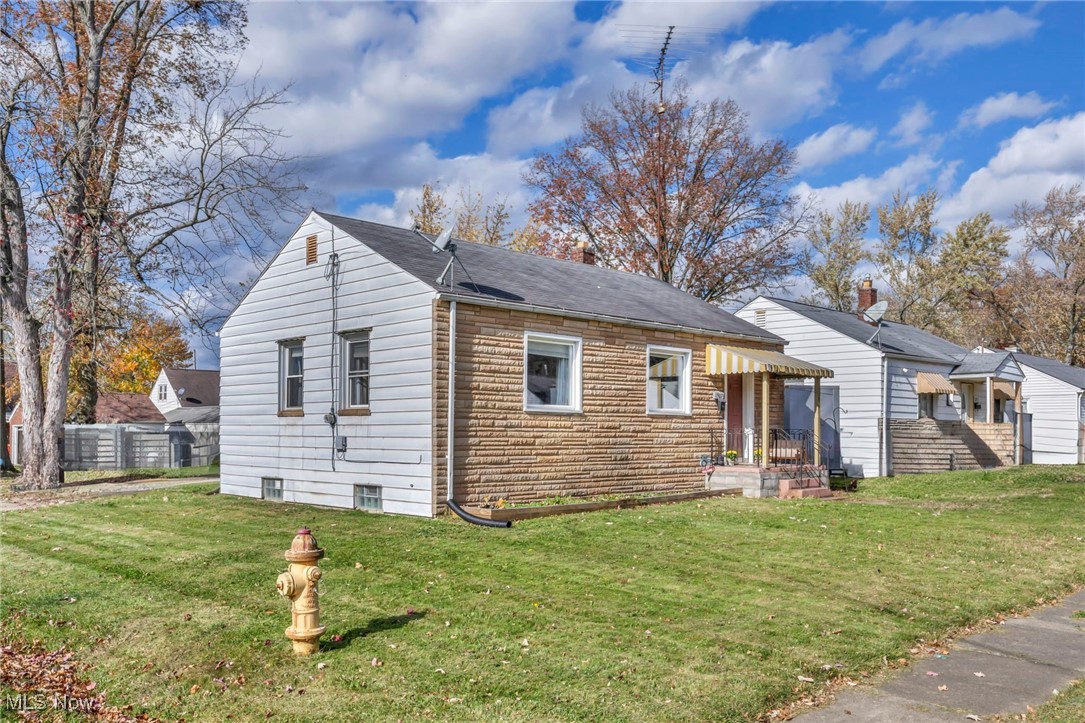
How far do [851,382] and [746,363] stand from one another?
24.1 ft

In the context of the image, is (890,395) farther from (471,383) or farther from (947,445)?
(471,383)

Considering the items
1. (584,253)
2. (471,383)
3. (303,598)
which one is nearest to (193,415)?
(584,253)

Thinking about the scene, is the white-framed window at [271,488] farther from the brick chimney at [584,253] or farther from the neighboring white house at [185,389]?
the neighboring white house at [185,389]

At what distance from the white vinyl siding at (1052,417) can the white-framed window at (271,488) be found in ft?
82.6

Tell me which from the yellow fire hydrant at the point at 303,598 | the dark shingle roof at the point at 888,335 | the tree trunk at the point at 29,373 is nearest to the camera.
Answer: the yellow fire hydrant at the point at 303,598

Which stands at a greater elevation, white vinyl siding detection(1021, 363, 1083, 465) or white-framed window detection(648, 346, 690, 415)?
white-framed window detection(648, 346, 690, 415)

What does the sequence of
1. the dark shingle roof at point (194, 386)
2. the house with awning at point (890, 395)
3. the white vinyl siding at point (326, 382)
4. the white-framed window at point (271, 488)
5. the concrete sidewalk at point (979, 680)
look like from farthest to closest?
the dark shingle roof at point (194, 386) < the house with awning at point (890, 395) < the white-framed window at point (271, 488) < the white vinyl siding at point (326, 382) < the concrete sidewalk at point (979, 680)

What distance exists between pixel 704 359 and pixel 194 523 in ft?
33.2

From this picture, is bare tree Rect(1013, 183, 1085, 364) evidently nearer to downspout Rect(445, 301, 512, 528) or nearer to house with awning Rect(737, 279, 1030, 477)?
house with awning Rect(737, 279, 1030, 477)

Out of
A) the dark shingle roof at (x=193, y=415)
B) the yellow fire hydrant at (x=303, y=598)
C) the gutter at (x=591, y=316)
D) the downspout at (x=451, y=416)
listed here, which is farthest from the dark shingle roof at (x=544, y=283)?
the dark shingle roof at (x=193, y=415)

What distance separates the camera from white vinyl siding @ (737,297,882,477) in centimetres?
2216

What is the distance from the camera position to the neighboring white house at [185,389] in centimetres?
5662

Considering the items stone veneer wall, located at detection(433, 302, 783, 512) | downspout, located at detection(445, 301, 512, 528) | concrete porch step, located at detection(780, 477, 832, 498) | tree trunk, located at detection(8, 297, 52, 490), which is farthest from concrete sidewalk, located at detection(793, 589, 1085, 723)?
tree trunk, located at detection(8, 297, 52, 490)

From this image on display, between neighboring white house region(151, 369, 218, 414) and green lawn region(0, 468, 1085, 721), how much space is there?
46.0 metres
